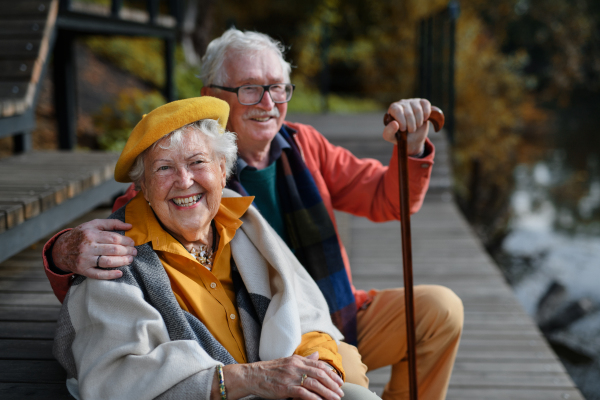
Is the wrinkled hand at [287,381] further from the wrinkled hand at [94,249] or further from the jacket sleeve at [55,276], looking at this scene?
the jacket sleeve at [55,276]

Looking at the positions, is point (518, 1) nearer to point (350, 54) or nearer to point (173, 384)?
point (350, 54)

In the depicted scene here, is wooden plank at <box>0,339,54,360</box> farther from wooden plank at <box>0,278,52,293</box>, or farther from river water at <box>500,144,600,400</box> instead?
river water at <box>500,144,600,400</box>

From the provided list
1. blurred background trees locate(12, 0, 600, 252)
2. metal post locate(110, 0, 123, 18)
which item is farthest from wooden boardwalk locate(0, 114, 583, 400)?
blurred background trees locate(12, 0, 600, 252)

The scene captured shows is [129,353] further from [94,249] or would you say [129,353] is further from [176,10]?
[176,10]

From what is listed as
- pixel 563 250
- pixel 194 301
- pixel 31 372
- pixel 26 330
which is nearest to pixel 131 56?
pixel 563 250

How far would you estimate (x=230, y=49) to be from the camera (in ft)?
5.78

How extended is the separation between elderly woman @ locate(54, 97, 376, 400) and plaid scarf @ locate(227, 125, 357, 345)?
0.74 ft

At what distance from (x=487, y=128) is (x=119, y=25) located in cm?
695

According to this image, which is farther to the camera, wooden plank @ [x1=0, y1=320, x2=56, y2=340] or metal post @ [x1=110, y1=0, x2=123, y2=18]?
metal post @ [x1=110, y1=0, x2=123, y2=18]

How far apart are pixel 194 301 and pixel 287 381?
279 millimetres

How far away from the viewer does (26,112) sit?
314cm

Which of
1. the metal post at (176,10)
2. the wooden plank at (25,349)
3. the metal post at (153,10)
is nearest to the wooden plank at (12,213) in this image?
the wooden plank at (25,349)

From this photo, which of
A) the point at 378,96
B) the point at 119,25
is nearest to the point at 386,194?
the point at 119,25

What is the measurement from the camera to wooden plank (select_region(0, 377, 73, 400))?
1364 mm
